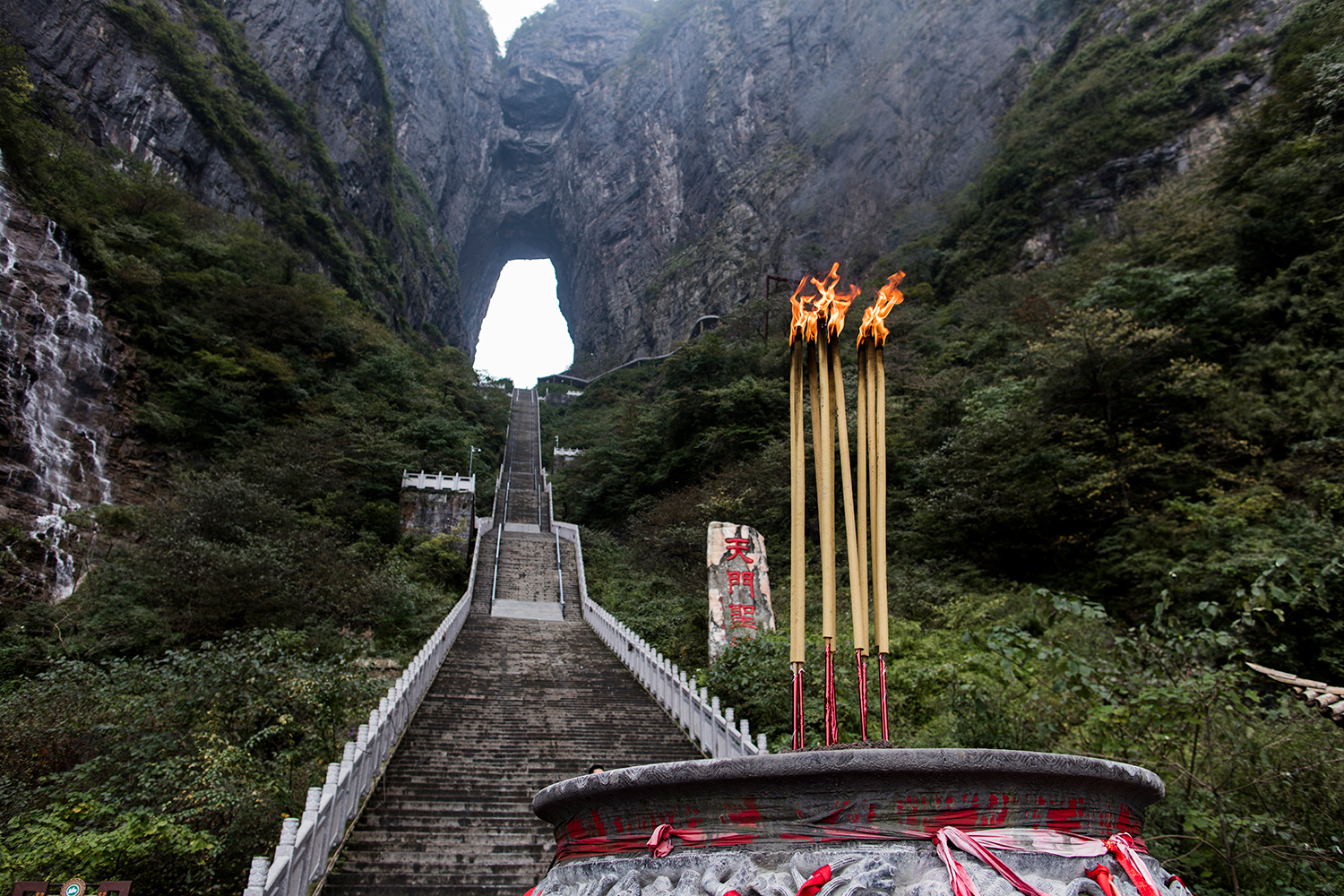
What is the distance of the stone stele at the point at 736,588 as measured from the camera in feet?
29.9

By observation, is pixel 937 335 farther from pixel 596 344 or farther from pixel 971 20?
pixel 596 344

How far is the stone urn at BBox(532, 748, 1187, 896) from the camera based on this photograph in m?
1.47

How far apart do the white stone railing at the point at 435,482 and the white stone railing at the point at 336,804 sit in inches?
405

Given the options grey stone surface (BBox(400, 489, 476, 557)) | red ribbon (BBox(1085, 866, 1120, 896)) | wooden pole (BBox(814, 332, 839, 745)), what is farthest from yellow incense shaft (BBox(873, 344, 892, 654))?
grey stone surface (BBox(400, 489, 476, 557))

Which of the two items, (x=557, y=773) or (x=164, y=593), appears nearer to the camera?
(x=557, y=773)

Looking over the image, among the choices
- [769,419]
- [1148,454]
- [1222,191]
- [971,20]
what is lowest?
[1148,454]

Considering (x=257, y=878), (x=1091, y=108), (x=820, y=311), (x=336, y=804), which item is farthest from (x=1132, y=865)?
(x=1091, y=108)

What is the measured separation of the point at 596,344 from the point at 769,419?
40.6 meters

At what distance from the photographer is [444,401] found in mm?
25875

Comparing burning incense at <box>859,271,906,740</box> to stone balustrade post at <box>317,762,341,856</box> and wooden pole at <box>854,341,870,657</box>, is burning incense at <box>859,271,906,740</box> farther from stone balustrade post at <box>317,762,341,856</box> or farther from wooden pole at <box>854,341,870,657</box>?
stone balustrade post at <box>317,762,341,856</box>

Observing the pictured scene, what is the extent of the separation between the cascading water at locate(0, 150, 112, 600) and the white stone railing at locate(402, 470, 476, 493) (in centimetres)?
627

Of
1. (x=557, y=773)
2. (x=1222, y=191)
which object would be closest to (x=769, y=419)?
(x=1222, y=191)

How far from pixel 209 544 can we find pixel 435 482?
888 centimetres

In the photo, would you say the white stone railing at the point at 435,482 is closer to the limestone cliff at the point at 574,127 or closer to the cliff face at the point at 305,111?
the cliff face at the point at 305,111
